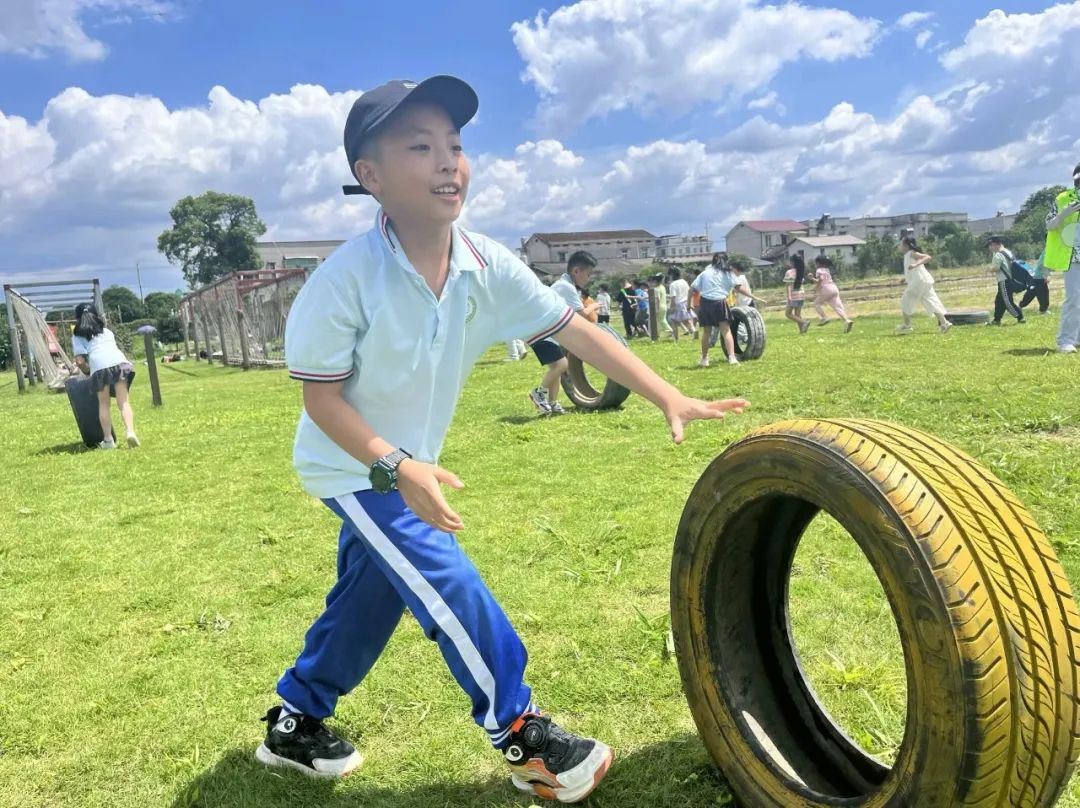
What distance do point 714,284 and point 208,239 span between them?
251 feet

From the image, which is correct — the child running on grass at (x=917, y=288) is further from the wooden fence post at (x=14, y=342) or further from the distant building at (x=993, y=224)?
the distant building at (x=993, y=224)

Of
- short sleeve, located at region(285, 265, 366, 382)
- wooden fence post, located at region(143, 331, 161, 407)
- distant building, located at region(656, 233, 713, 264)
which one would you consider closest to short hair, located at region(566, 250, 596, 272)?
short sleeve, located at region(285, 265, 366, 382)

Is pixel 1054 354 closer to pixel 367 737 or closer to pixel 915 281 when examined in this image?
pixel 915 281

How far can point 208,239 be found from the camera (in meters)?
80.0

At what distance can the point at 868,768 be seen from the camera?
2510 millimetres

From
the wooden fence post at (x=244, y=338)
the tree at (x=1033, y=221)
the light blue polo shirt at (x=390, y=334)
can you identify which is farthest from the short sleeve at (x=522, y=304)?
the tree at (x=1033, y=221)

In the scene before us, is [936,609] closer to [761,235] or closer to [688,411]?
[688,411]

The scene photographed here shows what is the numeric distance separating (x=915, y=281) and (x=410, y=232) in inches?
634

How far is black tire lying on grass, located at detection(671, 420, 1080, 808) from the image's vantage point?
1.73m

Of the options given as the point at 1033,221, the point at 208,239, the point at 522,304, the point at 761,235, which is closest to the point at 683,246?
the point at 761,235

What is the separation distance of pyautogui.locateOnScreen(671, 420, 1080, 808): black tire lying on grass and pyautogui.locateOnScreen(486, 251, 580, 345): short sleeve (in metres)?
0.84

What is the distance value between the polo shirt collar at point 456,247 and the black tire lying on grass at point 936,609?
101 cm

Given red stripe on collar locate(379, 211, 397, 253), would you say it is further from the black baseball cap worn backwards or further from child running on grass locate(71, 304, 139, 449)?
child running on grass locate(71, 304, 139, 449)

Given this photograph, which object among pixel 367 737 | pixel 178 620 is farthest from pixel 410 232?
pixel 178 620
